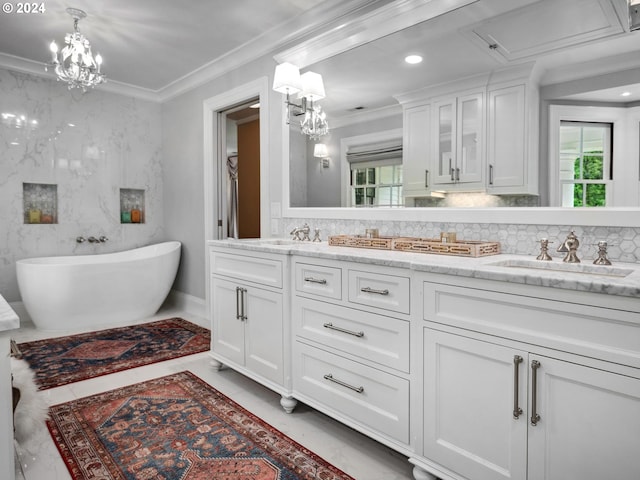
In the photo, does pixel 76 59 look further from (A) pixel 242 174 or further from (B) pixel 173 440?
(B) pixel 173 440

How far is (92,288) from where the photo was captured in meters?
3.78

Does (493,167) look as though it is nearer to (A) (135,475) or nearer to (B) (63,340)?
(A) (135,475)

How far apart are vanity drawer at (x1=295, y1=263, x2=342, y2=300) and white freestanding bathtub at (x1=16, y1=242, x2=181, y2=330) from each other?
96.5 inches

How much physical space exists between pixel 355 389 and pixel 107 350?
2.30 meters

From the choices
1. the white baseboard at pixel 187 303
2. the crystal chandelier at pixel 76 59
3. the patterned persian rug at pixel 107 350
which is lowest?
the patterned persian rug at pixel 107 350

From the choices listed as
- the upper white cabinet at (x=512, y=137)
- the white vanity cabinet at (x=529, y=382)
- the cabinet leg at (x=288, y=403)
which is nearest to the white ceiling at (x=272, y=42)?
the upper white cabinet at (x=512, y=137)

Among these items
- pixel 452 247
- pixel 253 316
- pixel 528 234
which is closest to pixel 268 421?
pixel 253 316

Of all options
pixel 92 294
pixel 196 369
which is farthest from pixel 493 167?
pixel 92 294

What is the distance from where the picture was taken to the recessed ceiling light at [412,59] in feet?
7.48

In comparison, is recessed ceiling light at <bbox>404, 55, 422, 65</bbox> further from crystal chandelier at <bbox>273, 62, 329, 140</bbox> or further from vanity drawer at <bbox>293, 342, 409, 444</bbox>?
vanity drawer at <bbox>293, 342, 409, 444</bbox>

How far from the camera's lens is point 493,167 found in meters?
2.00

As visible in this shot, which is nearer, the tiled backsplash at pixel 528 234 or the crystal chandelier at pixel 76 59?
the tiled backsplash at pixel 528 234

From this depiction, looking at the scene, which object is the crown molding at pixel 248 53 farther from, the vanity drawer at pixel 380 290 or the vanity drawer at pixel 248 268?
the vanity drawer at pixel 380 290

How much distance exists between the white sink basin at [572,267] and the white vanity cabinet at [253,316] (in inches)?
44.0
